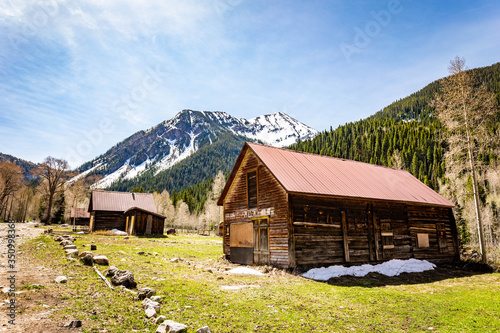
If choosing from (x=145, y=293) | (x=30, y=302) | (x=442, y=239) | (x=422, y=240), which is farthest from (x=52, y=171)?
(x=442, y=239)

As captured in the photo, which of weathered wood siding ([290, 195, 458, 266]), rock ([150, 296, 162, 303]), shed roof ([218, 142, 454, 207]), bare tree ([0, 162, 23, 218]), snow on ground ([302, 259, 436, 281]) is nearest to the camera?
rock ([150, 296, 162, 303])

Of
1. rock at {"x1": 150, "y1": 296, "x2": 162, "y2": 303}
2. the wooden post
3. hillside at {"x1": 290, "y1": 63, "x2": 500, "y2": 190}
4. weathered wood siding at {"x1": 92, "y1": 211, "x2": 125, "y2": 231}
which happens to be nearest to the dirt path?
rock at {"x1": 150, "y1": 296, "x2": 162, "y2": 303}

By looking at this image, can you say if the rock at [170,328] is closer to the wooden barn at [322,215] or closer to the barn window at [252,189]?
the wooden barn at [322,215]

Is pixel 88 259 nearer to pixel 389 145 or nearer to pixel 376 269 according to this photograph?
pixel 376 269

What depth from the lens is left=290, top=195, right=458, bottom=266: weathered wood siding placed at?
59.6ft

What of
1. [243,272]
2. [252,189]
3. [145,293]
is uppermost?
[252,189]

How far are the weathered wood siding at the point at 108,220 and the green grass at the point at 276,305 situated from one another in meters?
32.8

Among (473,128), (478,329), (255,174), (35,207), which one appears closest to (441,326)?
(478,329)

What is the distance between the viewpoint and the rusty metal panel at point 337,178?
63.8 ft

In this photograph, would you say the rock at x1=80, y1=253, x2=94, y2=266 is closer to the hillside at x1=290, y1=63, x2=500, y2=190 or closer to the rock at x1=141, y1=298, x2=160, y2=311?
the rock at x1=141, y1=298, x2=160, y2=311

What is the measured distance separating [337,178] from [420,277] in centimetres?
843

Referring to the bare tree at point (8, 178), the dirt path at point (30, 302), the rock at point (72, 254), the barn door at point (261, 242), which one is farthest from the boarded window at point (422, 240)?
the bare tree at point (8, 178)

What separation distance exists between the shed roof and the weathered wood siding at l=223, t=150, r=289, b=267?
706 millimetres

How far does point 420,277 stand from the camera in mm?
18391
